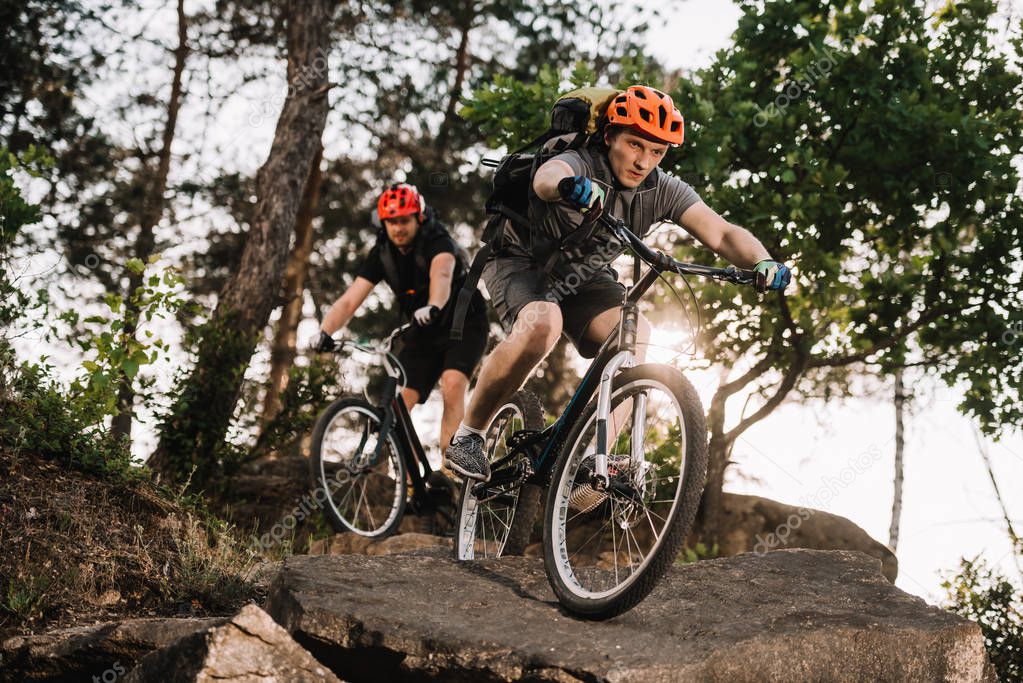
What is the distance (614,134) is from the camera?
440cm

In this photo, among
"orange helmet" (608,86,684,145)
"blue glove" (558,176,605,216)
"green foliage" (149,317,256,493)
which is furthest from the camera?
"green foliage" (149,317,256,493)

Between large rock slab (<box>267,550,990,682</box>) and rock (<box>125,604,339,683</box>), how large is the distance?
0.52m

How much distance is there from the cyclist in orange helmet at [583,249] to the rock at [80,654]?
1667 millimetres

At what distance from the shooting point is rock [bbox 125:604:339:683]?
9.75ft

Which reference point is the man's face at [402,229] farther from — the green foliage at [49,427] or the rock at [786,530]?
the rock at [786,530]

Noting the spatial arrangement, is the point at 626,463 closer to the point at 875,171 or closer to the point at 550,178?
the point at 550,178

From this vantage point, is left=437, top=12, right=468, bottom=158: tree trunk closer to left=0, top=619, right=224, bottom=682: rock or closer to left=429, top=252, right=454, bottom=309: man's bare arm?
left=429, top=252, right=454, bottom=309: man's bare arm

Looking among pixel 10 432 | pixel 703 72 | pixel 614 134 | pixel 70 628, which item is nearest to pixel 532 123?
pixel 703 72

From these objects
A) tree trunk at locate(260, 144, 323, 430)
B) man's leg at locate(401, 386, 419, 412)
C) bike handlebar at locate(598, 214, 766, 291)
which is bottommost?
man's leg at locate(401, 386, 419, 412)

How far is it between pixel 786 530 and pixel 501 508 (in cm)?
462

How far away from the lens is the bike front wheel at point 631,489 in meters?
3.48

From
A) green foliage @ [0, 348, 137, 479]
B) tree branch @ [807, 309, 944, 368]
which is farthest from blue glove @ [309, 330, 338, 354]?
tree branch @ [807, 309, 944, 368]

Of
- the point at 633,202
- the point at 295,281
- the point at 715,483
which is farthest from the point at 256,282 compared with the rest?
the point at 633,202

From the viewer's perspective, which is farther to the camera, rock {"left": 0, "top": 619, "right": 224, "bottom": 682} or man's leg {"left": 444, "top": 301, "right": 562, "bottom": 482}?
man's leg {"left": 444, "top": 301, "right": 562, "bottom": 482}
